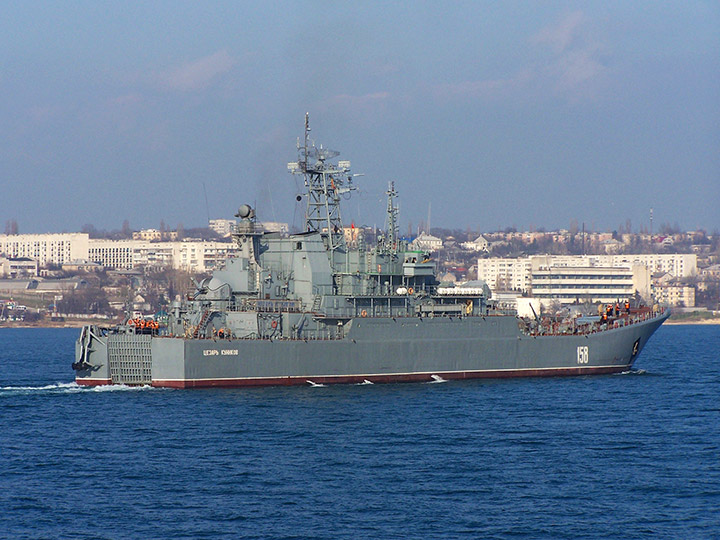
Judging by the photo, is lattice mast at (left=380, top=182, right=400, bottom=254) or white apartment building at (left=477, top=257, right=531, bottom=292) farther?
white apartment building at (left=477, top=257, right=531, bottom=292)

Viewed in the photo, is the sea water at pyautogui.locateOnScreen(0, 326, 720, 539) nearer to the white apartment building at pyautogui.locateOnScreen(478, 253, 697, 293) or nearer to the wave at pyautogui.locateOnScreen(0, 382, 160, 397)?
the wave at pyautogui.locateOnScreen(0, 382, 160, 397)

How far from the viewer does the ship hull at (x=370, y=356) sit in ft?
146

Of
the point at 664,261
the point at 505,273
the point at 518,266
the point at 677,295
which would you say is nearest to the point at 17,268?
the point at 505,273

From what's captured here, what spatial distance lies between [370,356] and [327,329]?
2336mm

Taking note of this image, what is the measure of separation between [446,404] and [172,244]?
159577mm

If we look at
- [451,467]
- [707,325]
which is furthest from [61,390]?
[707,325]

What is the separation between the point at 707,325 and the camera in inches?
5891

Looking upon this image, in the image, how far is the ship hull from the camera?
146ft

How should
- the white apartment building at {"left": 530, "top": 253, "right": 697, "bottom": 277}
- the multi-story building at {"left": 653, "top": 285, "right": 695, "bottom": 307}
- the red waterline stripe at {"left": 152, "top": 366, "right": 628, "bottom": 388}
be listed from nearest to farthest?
1. the red waterline stripe at {"left": 152, "top": 366, "right": 628, "bottom": 388}
2. the multi-story building at {"left": 653, "top": 285, "right": 695, "bottom": 307}
3. the white apartment building at {"left": 530, "top": 253, "right": 697, "bottom": 277}

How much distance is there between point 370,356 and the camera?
4756 cm

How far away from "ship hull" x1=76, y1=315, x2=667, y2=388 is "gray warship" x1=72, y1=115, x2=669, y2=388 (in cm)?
5

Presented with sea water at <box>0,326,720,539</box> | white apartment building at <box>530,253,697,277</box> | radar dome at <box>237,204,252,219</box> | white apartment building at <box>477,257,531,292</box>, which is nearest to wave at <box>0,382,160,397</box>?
sea water at <box>0,326,720,539</box>

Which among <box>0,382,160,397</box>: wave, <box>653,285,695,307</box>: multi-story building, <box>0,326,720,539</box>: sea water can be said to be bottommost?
<box>0,326,720,539</box>: sea water

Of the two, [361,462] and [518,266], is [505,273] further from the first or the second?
[361,462]
